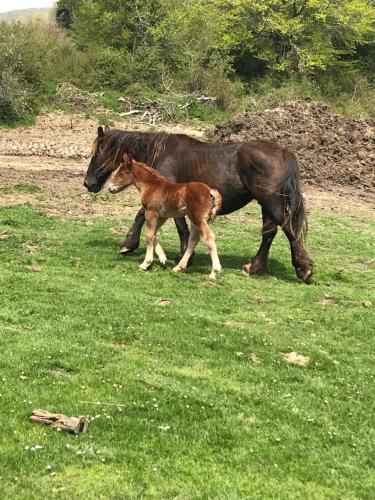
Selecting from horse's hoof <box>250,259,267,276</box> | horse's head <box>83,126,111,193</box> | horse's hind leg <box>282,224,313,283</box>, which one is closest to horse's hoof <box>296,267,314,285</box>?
horse's hind leg <box>282,224,313,283</box>

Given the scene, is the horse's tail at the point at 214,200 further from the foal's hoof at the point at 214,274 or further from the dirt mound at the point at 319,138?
the dirt mound at the point at 319,138

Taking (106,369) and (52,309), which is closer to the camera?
(106,369)

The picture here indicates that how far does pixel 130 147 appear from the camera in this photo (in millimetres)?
11086

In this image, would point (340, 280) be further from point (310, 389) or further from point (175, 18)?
point (175, 18)

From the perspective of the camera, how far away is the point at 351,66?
149ft

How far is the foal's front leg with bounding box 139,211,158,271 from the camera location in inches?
392

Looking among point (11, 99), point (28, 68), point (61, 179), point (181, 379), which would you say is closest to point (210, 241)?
point (181, 379)

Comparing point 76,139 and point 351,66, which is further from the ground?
point 351,66

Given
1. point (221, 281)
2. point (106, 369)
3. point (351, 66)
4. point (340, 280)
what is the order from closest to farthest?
point (106, 369)
point (221, 281)
point (340, 280)
point (351, 66)

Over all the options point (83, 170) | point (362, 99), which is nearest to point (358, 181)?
point (83, 170)

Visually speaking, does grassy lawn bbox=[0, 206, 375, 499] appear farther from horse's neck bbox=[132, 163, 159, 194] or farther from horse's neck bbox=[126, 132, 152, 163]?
horse's neck bbox=[126, 132, 152, 163]

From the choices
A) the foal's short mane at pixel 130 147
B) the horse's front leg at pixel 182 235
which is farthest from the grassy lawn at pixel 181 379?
the foal's short mane at pixel 130 147

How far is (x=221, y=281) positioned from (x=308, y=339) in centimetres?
265

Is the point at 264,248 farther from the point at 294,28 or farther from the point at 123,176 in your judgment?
the point at 294,28
